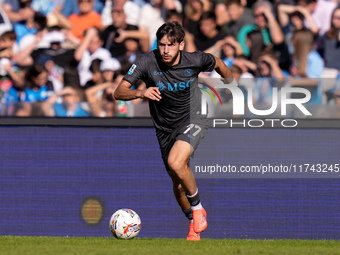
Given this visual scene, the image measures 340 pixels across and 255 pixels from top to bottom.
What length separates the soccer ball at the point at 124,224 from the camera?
6746mm

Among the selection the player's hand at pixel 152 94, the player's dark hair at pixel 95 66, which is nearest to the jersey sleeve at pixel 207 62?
the player's hand at pixel 152 94

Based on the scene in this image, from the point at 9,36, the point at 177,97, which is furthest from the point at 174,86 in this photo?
the point at 9,36

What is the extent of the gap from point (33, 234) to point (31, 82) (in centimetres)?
293

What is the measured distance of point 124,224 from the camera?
6758 mm

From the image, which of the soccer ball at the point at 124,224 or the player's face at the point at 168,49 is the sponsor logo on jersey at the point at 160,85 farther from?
the soccer ball at the point at 124,224

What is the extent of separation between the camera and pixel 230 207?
808cm

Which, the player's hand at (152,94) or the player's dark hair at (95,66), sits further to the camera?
the player's dark hair at (95,66)

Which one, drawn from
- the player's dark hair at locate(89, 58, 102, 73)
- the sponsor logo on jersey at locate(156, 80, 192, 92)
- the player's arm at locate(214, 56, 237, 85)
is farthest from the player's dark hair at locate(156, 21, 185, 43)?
the player's dark hair at locate(89, 58, 102, 73)

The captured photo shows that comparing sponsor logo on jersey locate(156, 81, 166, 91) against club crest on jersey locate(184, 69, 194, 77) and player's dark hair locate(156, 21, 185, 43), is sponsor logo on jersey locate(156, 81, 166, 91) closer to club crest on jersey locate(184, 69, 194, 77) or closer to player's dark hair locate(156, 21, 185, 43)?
club crest on jersey locate(184, 69, 194, 77)

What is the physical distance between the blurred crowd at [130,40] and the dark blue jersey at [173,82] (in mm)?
2475

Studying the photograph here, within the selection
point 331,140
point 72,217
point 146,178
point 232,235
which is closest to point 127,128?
point 146,178

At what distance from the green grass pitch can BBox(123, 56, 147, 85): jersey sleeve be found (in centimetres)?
176

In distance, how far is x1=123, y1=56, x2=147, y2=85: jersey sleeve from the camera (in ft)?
21.8

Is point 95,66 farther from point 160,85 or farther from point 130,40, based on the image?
point 160,85
